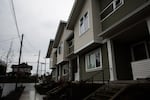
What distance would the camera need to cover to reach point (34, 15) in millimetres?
9734

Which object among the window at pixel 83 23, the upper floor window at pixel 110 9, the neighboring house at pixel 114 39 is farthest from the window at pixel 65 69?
the upper floor window at pixel 110 9

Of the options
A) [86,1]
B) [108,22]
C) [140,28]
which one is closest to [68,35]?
[86,1]

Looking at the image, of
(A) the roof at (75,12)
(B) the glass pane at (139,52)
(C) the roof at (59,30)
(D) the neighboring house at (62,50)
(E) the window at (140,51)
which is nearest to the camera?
(E) the window at (140,51)

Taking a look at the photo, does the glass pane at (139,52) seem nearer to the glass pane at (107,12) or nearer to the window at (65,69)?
the glass pane at (107,12)

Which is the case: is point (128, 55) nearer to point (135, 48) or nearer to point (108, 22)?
point (135, 48)

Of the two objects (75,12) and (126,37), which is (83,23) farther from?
(126,37)

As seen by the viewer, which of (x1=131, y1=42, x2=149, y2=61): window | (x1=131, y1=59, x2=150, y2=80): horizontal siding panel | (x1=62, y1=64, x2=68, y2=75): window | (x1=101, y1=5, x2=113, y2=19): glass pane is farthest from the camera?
(x1=62, y1=64, x2=68, y2=75): window

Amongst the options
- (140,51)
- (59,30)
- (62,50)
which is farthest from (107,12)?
(59,30)

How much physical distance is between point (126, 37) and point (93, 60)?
3139mm

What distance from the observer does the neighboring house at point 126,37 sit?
224 inches

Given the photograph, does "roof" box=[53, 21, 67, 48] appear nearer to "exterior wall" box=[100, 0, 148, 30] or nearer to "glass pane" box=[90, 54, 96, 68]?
"glass pane" box=[90, 54, 96, 68]

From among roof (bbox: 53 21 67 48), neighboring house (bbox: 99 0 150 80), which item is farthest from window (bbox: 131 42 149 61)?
roof (bbox: 53 21 67 48)

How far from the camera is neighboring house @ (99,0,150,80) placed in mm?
5699

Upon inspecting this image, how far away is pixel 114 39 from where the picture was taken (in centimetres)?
763
